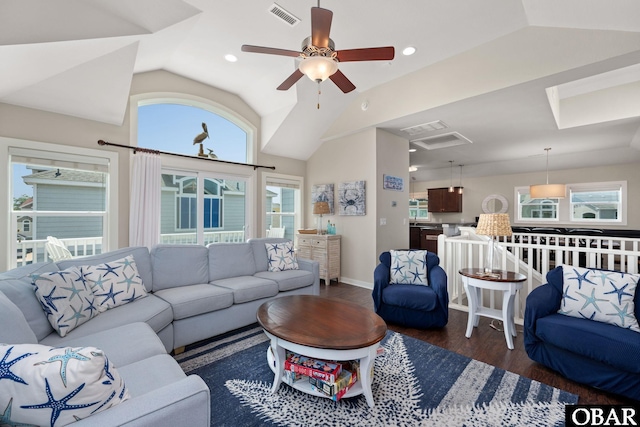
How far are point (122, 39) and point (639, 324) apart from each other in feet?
16.4

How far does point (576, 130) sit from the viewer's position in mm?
4434

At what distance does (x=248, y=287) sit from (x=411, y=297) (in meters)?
1.75

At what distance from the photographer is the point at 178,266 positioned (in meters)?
2.96

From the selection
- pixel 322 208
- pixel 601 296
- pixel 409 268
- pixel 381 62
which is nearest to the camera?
pixel 601 296

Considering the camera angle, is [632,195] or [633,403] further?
[632,195]

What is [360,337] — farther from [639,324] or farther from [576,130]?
Answer: [576,130]

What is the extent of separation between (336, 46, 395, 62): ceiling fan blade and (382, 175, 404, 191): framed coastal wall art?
266cm

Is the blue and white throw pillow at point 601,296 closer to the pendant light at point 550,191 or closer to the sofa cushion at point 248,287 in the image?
the sofa cushion at point 248,287

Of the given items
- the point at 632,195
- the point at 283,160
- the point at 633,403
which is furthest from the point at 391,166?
the point at 632,195

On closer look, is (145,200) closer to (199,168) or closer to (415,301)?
(199,168)

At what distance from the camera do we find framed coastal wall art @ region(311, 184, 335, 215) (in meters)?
5.39

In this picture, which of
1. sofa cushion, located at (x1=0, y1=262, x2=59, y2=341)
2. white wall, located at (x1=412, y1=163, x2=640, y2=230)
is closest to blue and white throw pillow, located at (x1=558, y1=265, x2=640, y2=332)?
sofa cushion, located at (x1=0, y1=262, x2=59, y2=341)

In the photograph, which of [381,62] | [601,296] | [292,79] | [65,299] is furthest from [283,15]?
[601,296]

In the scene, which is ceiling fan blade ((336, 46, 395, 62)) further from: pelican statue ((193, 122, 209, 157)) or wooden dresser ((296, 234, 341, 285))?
wooden dresser ((296, 234, 341, 285))
